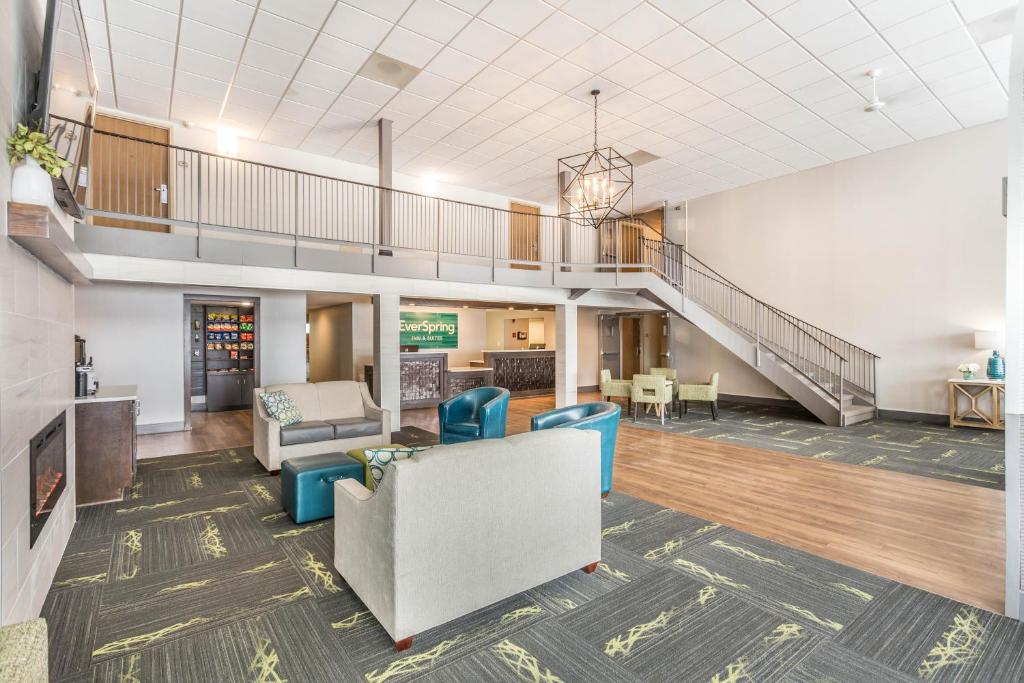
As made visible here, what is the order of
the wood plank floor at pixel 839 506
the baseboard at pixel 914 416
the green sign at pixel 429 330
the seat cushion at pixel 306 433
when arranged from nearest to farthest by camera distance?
the wood plank floor at pixel 839 506, the seat cushion at pixel 306 433, the baseboard at pixel 914 416, the green sign at pixel 429 330

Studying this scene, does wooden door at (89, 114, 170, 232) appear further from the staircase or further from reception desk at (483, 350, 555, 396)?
the staircase

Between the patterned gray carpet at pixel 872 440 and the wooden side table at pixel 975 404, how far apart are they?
0.48 ft

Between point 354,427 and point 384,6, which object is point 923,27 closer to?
point 384,6

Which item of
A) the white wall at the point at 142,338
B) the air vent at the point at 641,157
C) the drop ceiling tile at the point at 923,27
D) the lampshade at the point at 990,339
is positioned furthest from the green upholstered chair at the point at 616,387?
the white wall at the point at 142,338

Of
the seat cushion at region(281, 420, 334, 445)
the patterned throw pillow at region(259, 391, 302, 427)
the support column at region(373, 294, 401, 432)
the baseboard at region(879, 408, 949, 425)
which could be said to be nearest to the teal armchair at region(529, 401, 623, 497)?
the seat cushion at region(281, 420, 334, 445)

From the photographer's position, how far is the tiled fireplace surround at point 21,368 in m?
2.06

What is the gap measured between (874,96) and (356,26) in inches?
269

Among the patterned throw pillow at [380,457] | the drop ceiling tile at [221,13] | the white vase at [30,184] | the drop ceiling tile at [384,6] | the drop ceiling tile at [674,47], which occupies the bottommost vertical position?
the patterned throw pillow at [380,457]

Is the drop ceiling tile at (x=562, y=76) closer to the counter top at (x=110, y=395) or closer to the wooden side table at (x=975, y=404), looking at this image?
the counter top at (x=110, y=395)

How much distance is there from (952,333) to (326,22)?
10210 mm

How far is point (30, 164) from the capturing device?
2.33m

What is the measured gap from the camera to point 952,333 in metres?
8.02

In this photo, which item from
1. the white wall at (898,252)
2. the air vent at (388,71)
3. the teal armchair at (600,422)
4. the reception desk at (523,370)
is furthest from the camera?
the reception desk at (523,370)

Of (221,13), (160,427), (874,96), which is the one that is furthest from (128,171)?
(874,96)
